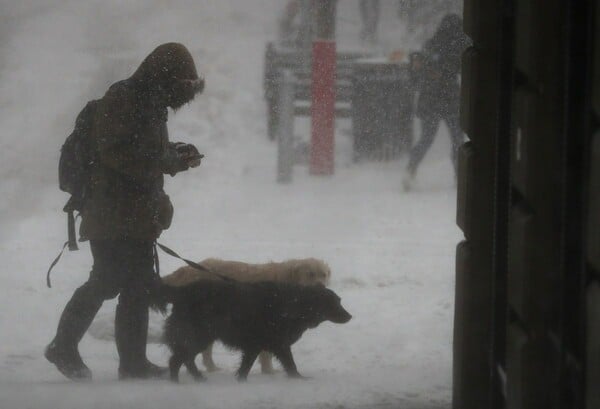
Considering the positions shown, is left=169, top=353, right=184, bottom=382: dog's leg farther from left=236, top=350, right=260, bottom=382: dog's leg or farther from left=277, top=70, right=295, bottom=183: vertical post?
left=277, top=70, right=295, bottom=183: vertical post

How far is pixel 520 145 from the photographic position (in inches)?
107

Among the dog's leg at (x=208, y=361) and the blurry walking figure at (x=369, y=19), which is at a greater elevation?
the blurry walking figure at (x=369, y=19)

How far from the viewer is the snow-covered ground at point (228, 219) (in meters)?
4.14

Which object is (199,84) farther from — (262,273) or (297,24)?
(297,24)

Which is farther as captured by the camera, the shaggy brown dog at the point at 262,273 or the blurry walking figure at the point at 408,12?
the blurry walking figure at the point at 408,12

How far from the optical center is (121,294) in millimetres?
4281

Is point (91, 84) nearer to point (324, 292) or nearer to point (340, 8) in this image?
point (340, 8)

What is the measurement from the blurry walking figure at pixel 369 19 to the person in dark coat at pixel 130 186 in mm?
10106

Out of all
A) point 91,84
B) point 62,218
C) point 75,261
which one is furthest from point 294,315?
point 91,84

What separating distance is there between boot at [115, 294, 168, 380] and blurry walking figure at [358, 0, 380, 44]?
10143 millimetres

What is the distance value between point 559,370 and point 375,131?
9.43 meters

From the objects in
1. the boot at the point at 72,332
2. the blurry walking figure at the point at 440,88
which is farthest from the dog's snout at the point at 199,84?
the blurry walking figure at the point at 440,88

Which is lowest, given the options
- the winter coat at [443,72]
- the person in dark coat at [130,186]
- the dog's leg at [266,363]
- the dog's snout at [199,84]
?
the dog's leg at [266,363]

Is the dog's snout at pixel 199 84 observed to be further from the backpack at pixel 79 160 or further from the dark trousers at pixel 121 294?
the dark trousers at pixel 121 294
